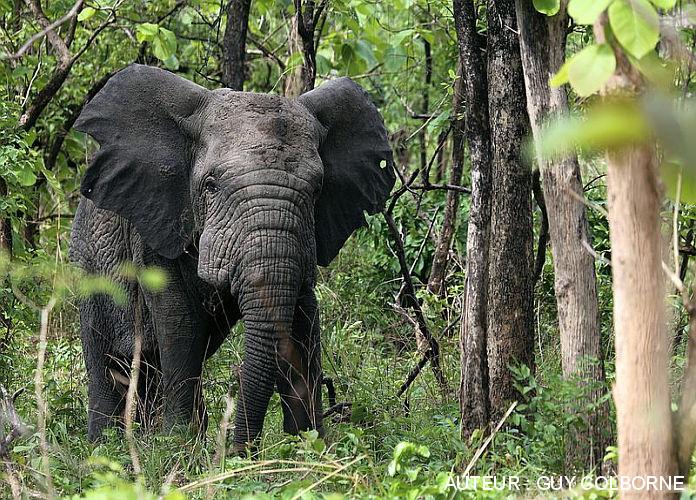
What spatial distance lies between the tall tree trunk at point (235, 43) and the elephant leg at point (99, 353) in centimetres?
190

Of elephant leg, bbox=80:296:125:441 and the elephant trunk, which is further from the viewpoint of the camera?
elephant leg, bbox=80:296:125:441

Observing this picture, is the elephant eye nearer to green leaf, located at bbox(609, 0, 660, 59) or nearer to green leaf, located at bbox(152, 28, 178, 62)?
green leaf, located at bbox(152, 28, 178, 62)

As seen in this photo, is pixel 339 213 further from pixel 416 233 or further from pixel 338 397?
pixel 416 233

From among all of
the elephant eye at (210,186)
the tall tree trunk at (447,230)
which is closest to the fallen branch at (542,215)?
Answer: the elephant eye at (210,186)

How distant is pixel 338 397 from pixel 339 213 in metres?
1.23

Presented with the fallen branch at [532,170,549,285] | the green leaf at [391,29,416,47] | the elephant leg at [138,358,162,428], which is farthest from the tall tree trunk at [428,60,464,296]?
the elephant leg at [138,358,162,428]

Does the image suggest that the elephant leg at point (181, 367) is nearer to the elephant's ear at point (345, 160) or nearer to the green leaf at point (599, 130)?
the elephant's ear at point (345, 160)

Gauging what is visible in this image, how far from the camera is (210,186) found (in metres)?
6.24

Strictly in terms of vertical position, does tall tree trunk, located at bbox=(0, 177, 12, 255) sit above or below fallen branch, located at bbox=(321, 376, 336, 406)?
above

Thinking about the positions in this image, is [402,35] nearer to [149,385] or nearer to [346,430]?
[149,385]

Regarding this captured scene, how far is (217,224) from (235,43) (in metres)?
2.41

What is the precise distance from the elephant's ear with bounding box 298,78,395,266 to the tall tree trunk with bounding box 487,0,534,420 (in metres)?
1.57

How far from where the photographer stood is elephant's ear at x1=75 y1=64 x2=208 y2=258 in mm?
6566

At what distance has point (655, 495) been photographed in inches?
124
